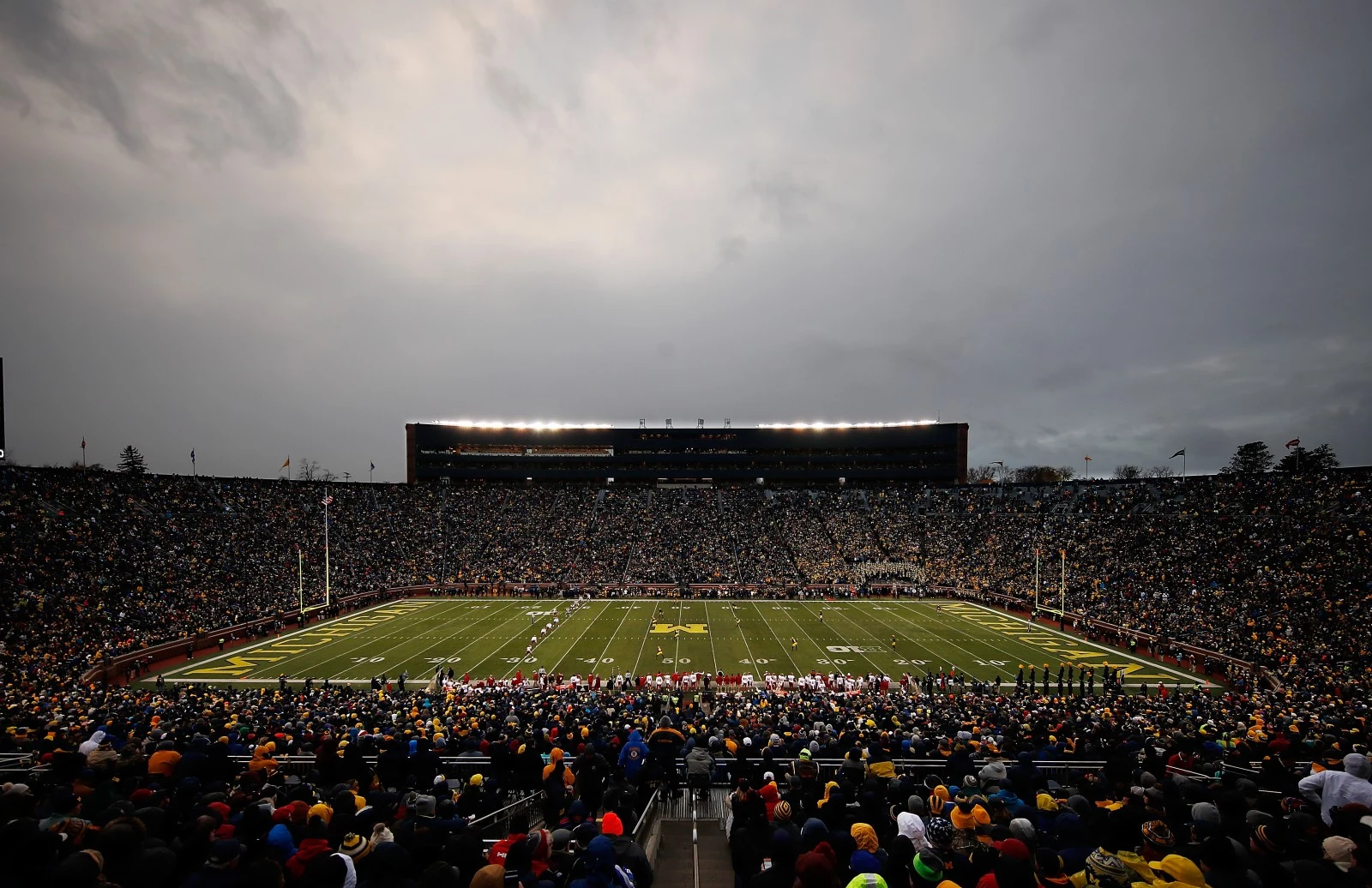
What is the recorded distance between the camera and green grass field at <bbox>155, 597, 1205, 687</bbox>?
30.1 metres

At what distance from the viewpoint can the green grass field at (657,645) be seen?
30.1m

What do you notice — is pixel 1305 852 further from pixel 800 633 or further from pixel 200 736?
pixel 800 633

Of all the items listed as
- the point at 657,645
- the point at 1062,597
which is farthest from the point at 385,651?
the point at 1062,597

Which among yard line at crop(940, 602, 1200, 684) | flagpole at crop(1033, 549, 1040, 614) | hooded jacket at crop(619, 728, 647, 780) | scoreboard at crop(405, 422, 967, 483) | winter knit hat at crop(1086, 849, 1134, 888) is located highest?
scoreboard at crop(405, 422, 967, 483)

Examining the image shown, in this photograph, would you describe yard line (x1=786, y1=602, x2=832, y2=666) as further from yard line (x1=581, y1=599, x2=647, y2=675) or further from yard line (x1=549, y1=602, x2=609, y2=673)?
yard line (x1=549, y1=602, x2=609, y2=673)

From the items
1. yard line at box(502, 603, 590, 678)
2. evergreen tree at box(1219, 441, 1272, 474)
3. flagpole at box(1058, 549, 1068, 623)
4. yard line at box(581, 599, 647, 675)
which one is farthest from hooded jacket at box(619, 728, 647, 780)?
evergreen tree at box(1219, 441, 1272, 474)

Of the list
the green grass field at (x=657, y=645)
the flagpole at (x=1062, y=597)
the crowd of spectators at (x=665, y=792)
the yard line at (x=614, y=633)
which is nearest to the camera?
the crowd of spectators at (x=665, y=792)

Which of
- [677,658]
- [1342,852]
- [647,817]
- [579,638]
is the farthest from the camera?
[579,638]

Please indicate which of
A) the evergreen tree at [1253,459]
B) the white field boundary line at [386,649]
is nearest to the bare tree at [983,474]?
the evergreen tree at [1253,459]

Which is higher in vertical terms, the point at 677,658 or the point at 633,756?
the point at 633,756

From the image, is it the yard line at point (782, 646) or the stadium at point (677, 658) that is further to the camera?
the yard line at point (782, 646)

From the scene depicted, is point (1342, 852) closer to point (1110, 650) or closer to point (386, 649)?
point (1110, 650)

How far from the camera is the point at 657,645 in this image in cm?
3491

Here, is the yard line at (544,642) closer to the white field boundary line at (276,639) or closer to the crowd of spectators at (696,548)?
the crowd of spectators at (696,548)
